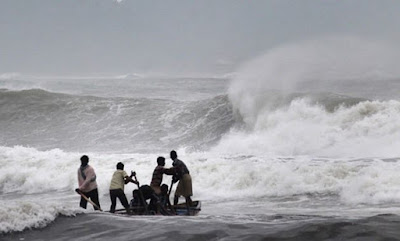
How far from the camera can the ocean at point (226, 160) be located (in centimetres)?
803

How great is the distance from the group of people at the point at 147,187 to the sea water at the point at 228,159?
81cm

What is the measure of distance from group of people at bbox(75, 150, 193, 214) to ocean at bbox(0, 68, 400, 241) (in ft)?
2.49

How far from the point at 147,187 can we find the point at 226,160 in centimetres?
700

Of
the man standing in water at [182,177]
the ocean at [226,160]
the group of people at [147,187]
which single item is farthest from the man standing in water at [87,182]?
the man standing in water at [182,177]

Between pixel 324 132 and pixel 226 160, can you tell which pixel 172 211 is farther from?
pixel 324 132

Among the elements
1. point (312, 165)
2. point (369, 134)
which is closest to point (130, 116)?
point (369, 134)

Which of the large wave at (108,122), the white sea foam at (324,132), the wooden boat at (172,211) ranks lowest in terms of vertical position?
the wooden boat at (172,211)

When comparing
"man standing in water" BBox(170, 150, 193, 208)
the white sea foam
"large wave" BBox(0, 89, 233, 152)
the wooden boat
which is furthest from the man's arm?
"large wave" BBox(0, 89, 233, 152)

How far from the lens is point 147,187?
11180 millimetres

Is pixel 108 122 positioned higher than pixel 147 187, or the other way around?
pixel 108 122

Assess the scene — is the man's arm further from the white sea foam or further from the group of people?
the white sea foam

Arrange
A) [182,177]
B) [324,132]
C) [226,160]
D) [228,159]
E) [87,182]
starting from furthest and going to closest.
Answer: [324,132] < [228,159] < [226,160] < [87,182] < [182,177]

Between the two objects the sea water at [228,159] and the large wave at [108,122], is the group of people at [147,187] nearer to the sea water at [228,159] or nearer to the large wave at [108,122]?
the sea water at [228,159]

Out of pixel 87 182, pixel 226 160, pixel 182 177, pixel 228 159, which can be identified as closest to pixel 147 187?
pixel 182 177
